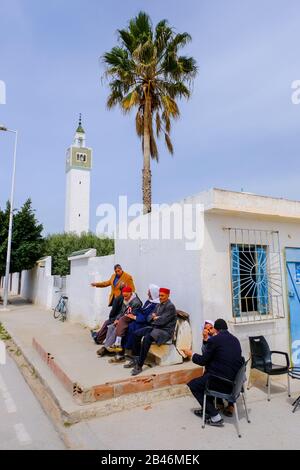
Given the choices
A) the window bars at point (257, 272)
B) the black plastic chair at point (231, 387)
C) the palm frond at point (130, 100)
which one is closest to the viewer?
the black plastic chair at point (231, 387)

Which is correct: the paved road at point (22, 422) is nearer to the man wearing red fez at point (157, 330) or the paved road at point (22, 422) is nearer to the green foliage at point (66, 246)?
the man wearing red fez at point (157, 330)

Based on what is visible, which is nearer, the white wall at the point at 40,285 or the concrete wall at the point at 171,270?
the concrete wall at the point at 171,270

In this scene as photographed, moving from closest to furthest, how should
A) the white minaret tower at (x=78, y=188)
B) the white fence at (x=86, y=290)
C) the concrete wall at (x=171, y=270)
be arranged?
the concrete wall at (x=171, y=270) → the white fence at (x=86, y=290) → the white minaret tower at (x=78, y=188)

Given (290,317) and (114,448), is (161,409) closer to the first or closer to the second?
(114,448)

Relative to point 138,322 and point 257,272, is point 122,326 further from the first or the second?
point 257,272

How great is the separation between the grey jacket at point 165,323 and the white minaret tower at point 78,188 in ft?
130

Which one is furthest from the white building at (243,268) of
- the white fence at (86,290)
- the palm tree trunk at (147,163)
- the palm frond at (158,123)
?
the palm frond at (158,123)

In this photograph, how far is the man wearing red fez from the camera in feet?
17.0

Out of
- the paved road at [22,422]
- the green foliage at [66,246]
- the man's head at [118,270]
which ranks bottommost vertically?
the paved road at [22,422]

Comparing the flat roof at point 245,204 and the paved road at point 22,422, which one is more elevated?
the flat roof at point 245,204

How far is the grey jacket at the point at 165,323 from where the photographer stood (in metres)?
5.28

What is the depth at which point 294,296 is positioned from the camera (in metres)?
6.43

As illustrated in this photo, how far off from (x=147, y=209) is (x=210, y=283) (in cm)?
720

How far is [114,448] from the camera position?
11.4 feet
